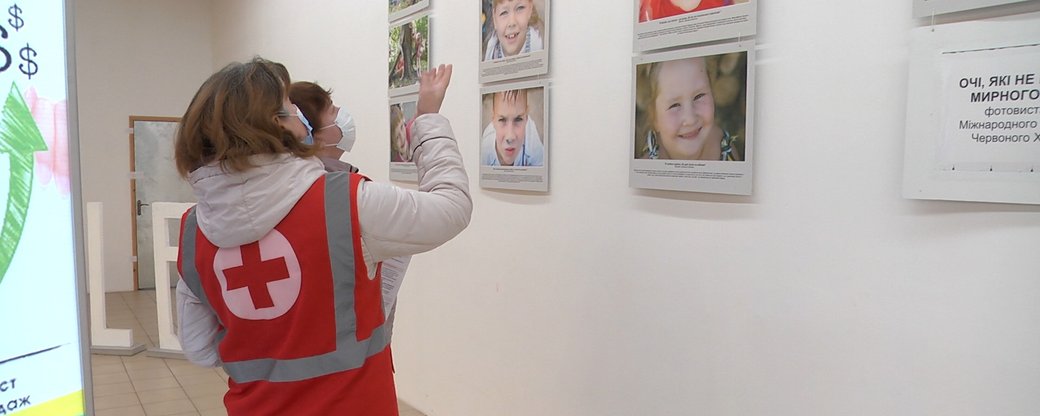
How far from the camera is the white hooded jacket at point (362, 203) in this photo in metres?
1.65

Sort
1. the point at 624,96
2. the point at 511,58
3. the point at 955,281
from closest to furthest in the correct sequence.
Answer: the point at 955,281 < the point at 624,96 < the point at 511,58

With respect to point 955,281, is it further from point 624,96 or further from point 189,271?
point 189,271

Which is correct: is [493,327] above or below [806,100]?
below

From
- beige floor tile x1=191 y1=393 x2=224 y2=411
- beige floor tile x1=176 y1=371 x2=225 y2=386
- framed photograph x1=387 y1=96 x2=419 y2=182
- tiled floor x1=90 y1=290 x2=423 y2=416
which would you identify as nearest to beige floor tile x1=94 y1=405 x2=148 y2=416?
tiled floor x1=90 y1=290 x2=423 y2=416

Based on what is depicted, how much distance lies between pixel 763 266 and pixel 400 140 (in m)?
2.56

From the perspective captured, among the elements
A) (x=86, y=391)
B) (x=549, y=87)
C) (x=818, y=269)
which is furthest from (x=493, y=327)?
(x=86, y=391)

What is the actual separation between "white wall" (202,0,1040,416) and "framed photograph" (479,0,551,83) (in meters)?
0.09

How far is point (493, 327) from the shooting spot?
3.53m

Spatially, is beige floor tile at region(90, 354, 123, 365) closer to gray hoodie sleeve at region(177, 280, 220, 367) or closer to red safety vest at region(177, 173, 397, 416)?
gray hoodie sleeve at region(177, 280, 220, 367)

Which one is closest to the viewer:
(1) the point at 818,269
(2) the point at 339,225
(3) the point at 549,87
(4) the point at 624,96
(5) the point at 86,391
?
(5) the point at 86,391

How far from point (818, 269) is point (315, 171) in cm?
132

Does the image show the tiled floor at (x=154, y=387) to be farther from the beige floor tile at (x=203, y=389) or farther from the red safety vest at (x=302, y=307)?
the red safety vest at (x=302, y=307)

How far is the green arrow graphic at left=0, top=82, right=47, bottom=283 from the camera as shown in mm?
1098

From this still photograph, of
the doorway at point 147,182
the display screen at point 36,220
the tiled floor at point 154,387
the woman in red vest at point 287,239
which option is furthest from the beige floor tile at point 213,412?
the doorway at point 147,182
